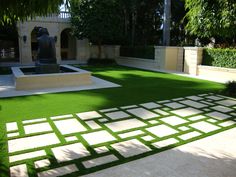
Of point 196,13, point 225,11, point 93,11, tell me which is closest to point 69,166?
point 225,11

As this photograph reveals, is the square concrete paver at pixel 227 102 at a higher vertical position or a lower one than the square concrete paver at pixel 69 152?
higher

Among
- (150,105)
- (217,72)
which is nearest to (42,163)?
(150,105)

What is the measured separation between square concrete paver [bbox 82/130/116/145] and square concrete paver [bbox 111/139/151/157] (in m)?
0.32

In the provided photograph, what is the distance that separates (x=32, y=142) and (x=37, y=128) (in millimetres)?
815

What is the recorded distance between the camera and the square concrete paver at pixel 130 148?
456cm

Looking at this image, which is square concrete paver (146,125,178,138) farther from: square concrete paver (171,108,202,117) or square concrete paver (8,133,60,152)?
square concrete paver (8,133,60,152)

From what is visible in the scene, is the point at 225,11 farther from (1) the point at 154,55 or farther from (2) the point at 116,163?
(1) the point at 154,55

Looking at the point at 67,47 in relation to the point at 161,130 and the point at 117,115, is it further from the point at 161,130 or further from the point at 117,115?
the point at 161,130

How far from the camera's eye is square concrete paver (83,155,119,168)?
4.12 meters

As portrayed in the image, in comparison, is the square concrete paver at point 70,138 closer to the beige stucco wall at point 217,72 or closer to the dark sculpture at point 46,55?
the dark sculpture at point 46,55

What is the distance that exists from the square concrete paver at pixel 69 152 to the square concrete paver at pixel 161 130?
1.71 metres

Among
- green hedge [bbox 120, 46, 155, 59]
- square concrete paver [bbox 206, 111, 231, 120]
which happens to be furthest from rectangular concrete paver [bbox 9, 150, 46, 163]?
green hedge [bbox 120, 46, 155, 59]

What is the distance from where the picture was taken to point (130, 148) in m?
4.78

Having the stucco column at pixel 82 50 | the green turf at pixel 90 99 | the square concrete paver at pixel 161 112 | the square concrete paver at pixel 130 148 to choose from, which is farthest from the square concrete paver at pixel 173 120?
the stucco column at pixel 82 50
